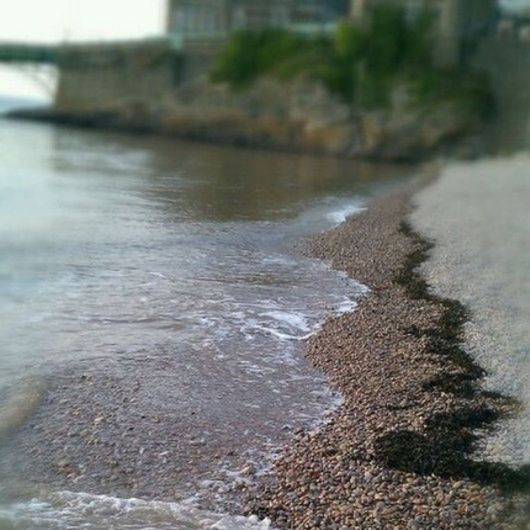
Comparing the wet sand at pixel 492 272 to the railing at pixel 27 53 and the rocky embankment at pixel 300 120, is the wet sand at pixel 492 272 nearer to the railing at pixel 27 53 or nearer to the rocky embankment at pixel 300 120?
the rocky embankment at pixel 300 120

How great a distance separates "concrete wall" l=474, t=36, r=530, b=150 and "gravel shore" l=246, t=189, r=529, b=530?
95.6ft

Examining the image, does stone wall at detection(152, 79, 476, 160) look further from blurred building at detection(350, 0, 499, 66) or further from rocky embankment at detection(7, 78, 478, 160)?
blurred building at detection(350, 0, 499, 66)

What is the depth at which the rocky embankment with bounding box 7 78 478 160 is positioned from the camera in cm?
4066

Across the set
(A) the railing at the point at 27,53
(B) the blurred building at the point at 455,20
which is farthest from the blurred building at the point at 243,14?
(A) the railing at the point at 27,53

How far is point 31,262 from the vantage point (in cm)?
1211

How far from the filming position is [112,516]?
4.91m

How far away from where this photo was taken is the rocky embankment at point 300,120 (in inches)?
1601

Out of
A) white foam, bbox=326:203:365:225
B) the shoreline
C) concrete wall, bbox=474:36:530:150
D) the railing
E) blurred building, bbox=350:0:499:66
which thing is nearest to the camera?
white foam, bbox=326:203:365:225

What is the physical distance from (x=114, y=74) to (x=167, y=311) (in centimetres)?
5648

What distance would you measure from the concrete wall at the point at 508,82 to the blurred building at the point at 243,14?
1560 centimetres

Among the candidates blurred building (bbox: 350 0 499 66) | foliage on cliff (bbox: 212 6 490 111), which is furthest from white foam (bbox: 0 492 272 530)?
blurred building (bbox: 350 0 499 66)

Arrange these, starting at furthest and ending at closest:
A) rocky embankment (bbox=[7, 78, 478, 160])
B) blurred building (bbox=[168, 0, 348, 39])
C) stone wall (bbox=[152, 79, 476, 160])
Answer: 1. blurred building (bbox=[168, 0, 348, 39])
2. stone wall (bbox=[152, 79, 476, 160])
3. rocky embankment (bbox=[7, 78, 478, 160])

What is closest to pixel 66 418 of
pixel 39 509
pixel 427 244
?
pixel 39 509

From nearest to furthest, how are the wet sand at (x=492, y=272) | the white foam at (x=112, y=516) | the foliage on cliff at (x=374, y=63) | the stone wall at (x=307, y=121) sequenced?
the white foam at (x=112, y=516) < the wet sand at (x=492, y=272) < the stone wall at (x=307, y=121) < the foliage on cliff at (x=374, y=63)
